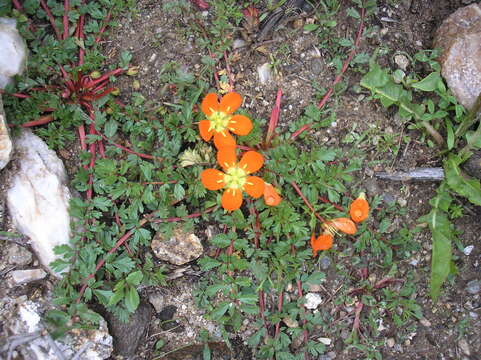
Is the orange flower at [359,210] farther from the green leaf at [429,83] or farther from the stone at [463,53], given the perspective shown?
the stone at [463,53]

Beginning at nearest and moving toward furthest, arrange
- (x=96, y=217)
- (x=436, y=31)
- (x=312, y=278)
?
(x=96, y=217)
(x=312, y=278)
(x=436, y=31)

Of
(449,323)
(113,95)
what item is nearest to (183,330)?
(113,95)

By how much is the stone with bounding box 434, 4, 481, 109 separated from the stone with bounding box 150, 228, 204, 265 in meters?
2.39

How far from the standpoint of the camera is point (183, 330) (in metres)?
3.64

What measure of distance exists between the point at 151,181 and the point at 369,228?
5.72ft

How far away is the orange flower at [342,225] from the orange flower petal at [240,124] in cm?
93

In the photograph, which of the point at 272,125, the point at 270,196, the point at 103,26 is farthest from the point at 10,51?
the point at 270,196

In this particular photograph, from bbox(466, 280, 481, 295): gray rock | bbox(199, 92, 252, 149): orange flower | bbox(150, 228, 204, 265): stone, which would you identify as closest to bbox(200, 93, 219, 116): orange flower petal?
bbox(199, 92, 252, 149): orange flower

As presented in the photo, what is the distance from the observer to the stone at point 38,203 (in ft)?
10.9

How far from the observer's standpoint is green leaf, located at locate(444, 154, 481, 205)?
3.62 meters

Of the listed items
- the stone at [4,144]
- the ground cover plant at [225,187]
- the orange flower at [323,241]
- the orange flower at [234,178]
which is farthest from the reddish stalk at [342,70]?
the stone at [4,144]

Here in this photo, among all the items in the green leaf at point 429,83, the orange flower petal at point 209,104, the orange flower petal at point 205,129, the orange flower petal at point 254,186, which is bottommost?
the orange flower petal at point 254,186

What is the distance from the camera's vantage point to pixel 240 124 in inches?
133

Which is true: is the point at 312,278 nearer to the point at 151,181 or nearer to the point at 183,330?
the point at 183,330
